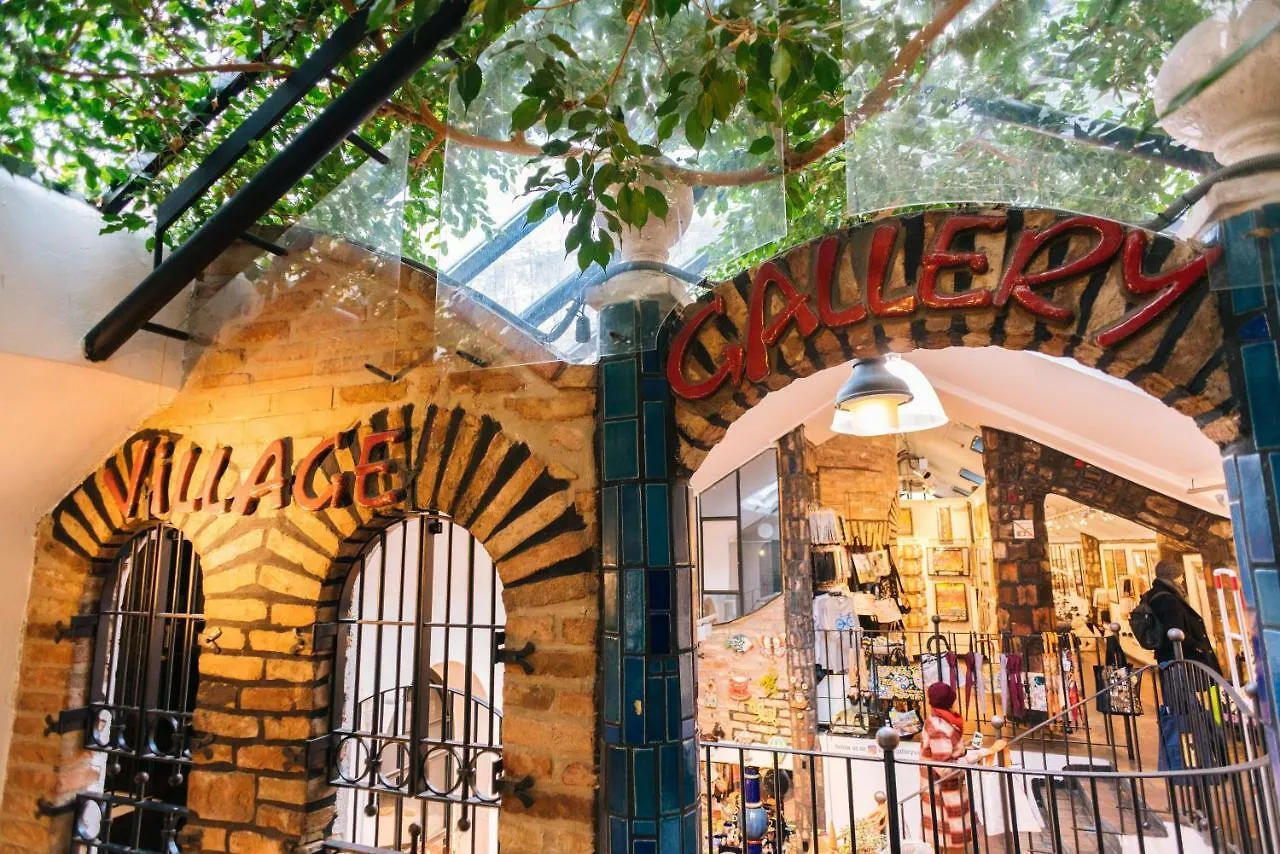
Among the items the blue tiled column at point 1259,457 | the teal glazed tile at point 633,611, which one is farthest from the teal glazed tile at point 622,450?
the blue tiled column at point 1259,457

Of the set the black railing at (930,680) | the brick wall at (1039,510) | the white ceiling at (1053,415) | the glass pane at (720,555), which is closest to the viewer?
the white ceiling at (1053,415)

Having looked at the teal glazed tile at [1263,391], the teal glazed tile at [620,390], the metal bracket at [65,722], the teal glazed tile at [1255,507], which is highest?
the teal glazed tile at [620,390]

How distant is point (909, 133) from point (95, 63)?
3.60 metres

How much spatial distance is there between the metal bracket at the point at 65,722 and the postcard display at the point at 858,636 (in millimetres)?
6574

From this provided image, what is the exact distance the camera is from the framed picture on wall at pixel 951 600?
38.8 feet

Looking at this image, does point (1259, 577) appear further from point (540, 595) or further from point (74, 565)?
point (74, 565)

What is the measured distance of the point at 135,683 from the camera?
405 cm

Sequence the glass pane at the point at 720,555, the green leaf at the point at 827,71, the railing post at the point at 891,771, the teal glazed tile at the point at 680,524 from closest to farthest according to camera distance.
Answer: the green leaf at the point at 827,71 → the railing post at the point at 891,771 → the teal glazed tile at the point at 680,524 → the glass pane at the point at 720,555

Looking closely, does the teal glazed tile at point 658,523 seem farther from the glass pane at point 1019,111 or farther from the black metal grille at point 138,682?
the black metal grille at point 138,682

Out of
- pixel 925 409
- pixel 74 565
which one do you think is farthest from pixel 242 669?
pixel 925 409

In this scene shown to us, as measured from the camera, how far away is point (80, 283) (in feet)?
11.6

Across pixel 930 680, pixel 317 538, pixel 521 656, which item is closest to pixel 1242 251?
pixel 521 656

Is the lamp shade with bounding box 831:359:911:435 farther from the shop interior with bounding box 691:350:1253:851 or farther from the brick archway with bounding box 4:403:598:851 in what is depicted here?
the brick archway with bounding box 4:403:598:851

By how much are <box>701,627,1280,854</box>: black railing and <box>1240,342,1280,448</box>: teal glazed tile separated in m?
0.99
